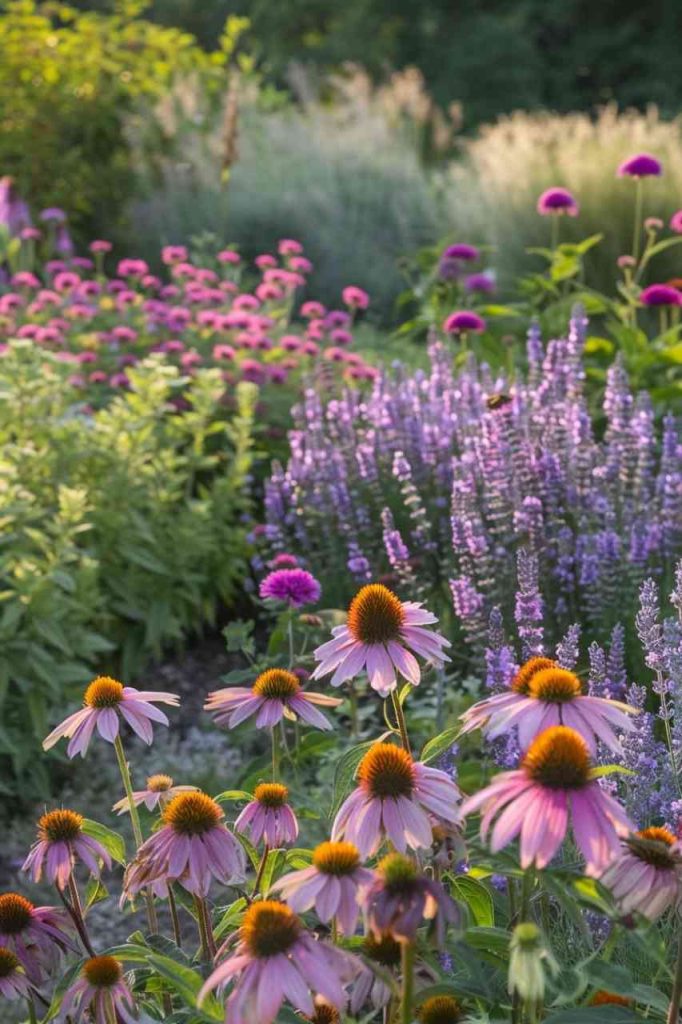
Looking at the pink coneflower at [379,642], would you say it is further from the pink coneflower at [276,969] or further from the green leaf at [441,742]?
the pink coneflower at [276,969]

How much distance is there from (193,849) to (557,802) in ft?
1.44

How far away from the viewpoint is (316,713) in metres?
1.58

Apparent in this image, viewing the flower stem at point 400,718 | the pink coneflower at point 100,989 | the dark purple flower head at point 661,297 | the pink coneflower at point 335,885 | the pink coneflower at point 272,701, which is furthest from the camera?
the dark purple flower head at point 661,297

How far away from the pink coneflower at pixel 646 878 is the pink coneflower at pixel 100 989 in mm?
506

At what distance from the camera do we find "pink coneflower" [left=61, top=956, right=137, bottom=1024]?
1321mm

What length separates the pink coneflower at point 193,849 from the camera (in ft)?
4.42

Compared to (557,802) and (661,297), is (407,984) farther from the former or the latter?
(661,297)

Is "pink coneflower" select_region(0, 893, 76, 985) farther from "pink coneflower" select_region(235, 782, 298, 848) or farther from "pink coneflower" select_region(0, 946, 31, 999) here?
"pink coneflower" select_region(235, 782, 298, 848)

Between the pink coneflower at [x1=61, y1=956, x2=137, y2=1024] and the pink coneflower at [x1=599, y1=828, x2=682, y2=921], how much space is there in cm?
51

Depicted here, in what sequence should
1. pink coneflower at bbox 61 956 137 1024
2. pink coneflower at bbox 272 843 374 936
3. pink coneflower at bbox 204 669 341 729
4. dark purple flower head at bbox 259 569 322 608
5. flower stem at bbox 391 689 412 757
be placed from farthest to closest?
dark purple flower head at bbox 259 569 322 608 < pink coneflower at bbox 204 669 341 729 < flower stem at bbox 391 689 412 757 < pink coneflower at bbox 61 956 137 1024 < pink coneflower at bbox 272 843 374 936

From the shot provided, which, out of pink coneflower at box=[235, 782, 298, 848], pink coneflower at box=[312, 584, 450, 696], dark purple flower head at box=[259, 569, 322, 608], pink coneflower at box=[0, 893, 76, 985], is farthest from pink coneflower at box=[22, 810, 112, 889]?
dark purple flower head at box=[259, 569, 322, 608]

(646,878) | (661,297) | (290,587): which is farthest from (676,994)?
(661,297)

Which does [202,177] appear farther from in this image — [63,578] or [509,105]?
[509,105]

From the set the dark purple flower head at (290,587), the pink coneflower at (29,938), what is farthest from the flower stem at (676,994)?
the dark purple flower head at (290,587)
